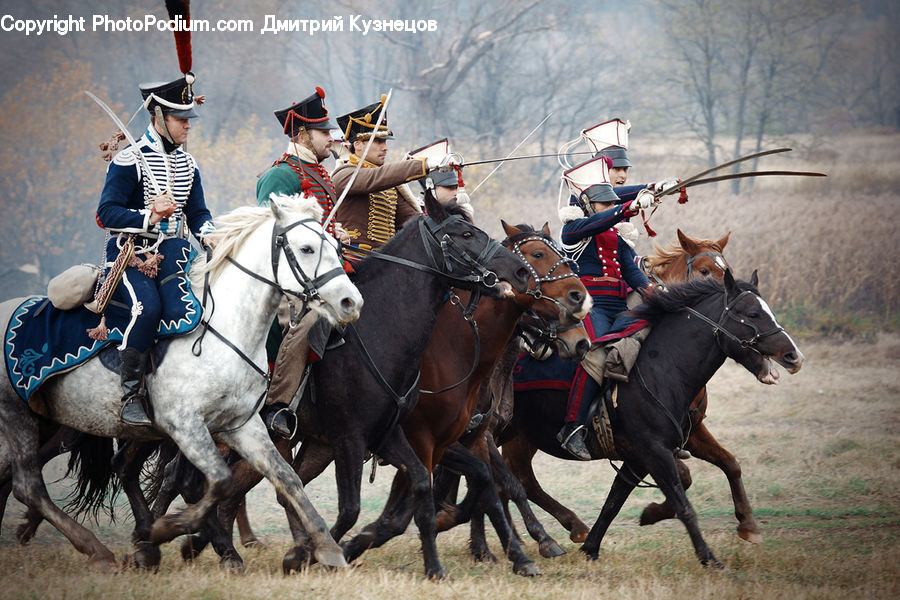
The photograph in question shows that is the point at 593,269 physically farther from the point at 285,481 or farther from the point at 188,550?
the point at 188,550

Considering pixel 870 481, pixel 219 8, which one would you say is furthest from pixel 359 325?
pixel 219 8

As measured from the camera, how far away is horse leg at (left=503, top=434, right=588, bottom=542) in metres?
8.60

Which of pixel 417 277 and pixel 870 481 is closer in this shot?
pixel 417 277

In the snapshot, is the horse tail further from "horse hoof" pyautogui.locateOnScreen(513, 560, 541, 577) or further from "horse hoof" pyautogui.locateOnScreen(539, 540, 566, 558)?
"horse hoof" pyautogui.locateOnScreen(539, 540, 566, 558)

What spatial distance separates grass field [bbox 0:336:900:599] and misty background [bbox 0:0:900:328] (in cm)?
1353

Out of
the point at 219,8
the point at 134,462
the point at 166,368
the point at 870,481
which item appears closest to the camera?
the point at 166,368

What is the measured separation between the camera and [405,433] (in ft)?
23.1

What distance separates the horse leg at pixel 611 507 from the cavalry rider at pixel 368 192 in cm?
271

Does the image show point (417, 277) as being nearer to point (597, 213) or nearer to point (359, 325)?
point (359, 325)

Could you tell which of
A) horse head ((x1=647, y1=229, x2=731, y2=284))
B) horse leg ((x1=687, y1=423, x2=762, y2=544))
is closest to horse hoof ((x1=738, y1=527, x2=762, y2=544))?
horse leg ((x1=687, y1=423, x2=762, y2=544))

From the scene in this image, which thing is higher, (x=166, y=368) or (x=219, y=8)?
(x=219, y=8)

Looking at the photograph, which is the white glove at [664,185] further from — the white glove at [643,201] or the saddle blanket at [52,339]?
the saddle blanket at [52,339]

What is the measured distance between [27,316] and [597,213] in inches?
166

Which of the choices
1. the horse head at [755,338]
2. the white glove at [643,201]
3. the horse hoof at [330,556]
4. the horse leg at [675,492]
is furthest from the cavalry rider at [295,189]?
the horse head at [755,338]
